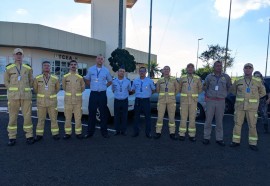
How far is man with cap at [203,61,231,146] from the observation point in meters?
6.06

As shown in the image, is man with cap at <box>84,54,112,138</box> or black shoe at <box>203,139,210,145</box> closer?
black shoe at <box>203,139,210,145</box>

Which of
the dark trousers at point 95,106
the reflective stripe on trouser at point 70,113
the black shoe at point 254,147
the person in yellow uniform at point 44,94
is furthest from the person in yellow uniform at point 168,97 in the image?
the person in yellow uniform at point 44,94

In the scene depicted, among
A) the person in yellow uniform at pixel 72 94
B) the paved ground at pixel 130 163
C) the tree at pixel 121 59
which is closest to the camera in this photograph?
the paved ground at pixel 130 163

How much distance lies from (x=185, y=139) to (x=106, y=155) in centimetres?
227

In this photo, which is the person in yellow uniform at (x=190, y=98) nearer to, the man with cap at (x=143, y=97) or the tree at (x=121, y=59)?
the man with cap at (x=143, y=97)

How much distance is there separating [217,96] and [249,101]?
2.24 ft

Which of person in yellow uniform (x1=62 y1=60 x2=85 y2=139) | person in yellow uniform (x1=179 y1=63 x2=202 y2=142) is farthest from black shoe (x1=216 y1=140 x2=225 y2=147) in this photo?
person in yellow uniform (x1=62 y1=60 x2=85 y2=139)

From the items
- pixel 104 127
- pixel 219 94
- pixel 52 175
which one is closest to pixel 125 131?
pixel 104 127

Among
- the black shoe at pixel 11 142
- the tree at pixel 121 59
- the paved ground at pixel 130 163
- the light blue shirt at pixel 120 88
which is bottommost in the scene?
the paved ground at pixel 130 163

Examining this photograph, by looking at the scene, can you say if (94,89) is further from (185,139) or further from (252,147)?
(252,147)

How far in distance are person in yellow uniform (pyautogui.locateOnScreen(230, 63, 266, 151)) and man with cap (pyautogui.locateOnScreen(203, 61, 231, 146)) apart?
0.29m

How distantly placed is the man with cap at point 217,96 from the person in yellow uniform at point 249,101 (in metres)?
0.29

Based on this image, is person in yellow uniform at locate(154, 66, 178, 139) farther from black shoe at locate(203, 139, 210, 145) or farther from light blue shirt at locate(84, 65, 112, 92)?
light blue shirt at locate(84, 65, 112, 92)

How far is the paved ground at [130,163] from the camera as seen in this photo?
400 centimetres
